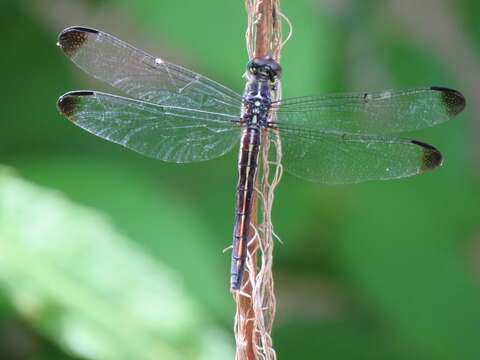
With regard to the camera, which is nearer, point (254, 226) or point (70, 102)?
point (254, 226)

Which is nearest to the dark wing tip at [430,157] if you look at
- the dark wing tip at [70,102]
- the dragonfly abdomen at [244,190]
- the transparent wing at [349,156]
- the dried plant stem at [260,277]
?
the transparent wing at [349,156]

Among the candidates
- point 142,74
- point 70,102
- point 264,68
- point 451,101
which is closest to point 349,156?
point 451,101

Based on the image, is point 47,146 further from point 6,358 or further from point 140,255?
point 140,255

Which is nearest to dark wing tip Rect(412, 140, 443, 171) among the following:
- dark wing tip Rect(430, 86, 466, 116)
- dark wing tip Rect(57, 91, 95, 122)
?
dark wing tip Rect(430, 86, 466, 116)

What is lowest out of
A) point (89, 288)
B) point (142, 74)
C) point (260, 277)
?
point (260, 277)

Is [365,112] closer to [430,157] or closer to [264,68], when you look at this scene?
[430,157]

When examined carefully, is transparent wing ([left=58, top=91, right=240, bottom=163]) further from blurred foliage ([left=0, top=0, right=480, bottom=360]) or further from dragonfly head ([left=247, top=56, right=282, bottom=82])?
blurred foliage ([left=0, top=0, right=480, bottom=360])

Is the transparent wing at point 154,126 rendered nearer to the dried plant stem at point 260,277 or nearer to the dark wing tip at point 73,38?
the dark wing tip at point 73,38
